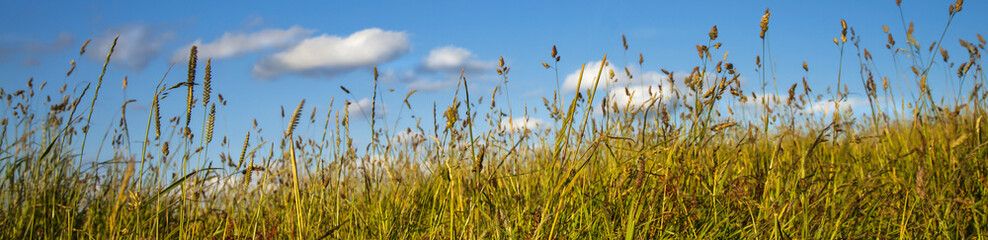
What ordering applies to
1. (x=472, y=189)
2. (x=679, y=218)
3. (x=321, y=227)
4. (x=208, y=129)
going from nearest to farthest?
(x=208, y=129) → (x=472, y=189) → (x=679, y=218) → (x=321, y=227)

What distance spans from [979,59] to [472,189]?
10.4 feet

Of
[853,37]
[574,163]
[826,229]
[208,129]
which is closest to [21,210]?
[208,129]

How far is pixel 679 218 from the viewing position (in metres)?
1.88

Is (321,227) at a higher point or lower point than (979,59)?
lower

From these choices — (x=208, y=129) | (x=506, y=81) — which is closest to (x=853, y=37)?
(x=506, y=81)

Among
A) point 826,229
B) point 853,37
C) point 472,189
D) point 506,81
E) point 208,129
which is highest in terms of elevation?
point 853,37

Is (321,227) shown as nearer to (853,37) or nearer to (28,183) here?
(28,183)

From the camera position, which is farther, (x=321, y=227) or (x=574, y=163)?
(x=321, y=227)

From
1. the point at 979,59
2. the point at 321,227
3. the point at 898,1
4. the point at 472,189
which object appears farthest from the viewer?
the point at 979,59

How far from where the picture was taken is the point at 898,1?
121 inches

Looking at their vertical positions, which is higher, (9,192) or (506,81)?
(506,81)

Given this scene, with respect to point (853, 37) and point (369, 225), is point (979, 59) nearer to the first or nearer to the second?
point (853, 37)

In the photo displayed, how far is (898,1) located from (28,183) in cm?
409

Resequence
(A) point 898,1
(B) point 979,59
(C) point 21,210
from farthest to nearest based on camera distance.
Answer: (B) point 979,59, (A) point 898,1, (C) point 21,210
